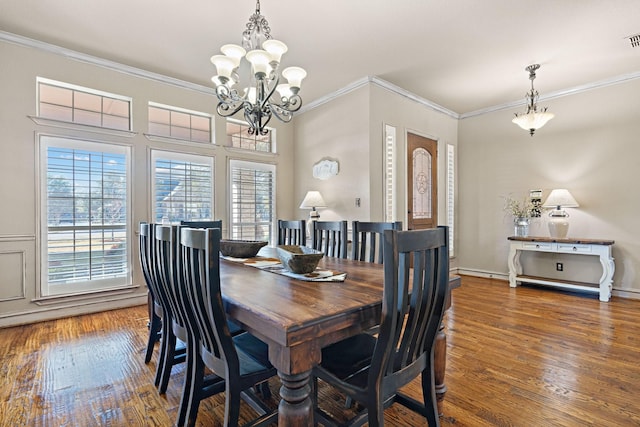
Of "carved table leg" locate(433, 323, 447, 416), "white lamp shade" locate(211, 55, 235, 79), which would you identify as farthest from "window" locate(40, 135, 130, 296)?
"carved table leg" locate(433, 323, 447, 416)

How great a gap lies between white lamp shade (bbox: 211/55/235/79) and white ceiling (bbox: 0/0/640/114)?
64cm

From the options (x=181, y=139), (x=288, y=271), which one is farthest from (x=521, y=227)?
(x=181, y=139)

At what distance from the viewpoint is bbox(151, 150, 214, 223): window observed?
394 cm

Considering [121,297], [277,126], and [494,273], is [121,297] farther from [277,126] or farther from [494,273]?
[494,273]

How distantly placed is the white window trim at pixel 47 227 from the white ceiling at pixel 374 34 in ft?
3.25

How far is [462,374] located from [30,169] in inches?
171

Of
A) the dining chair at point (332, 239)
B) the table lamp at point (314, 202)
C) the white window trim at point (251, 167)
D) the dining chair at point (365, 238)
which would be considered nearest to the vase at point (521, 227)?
the table lamp at point (314, 202)

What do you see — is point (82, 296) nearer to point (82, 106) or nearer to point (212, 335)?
point (82, 106)

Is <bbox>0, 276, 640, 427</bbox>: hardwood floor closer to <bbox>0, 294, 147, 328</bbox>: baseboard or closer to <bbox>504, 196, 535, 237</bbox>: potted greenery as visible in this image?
<bbox>0, 294, 147, 328</bbox>: baseboard

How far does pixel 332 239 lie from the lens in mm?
2707

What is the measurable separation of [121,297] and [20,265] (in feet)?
3.24

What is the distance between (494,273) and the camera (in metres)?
5.19

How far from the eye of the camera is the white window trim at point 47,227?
10.6 feet

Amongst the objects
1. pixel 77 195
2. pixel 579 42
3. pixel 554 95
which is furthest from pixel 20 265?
pixel 554 95
